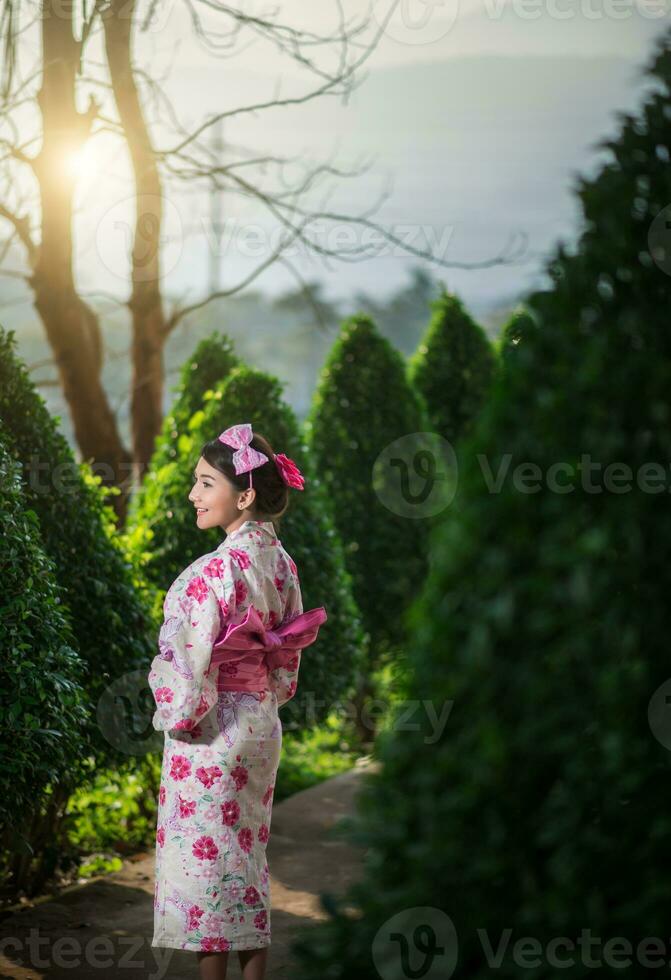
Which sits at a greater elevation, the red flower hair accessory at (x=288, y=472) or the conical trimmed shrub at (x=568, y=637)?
the red flower hair accessory at (x=288, y=472)

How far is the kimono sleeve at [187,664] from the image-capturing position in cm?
336

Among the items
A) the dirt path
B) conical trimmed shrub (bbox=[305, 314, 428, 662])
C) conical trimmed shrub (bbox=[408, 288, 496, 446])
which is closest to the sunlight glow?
conical trimmed shrub (bbox=[305, 314, 428, 662])

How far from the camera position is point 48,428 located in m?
4.64

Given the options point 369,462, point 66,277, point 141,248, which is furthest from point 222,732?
point 141,248

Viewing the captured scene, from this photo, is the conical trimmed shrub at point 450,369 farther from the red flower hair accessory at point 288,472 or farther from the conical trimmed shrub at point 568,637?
the conical trimmed shrub at point 568,637

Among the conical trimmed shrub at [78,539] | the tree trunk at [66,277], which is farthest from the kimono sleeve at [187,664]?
the tree trunk at [66,277]

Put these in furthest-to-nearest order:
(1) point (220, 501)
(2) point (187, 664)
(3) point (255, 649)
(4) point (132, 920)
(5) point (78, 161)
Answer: (5) point (78, 161)
(4) point (132, 920)
(1) point (220, 501)
(3) point (255, 649)
(2) point (187, 664)

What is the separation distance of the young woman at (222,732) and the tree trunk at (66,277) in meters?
3.78

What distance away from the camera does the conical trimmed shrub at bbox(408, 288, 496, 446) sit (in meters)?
10.3

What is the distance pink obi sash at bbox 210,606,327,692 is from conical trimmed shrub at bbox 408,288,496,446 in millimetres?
6725

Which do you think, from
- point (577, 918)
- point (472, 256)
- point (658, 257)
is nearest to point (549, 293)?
point (658, 257)

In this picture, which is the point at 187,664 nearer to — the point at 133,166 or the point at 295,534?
the point at 295,534

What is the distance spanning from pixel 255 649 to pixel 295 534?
2.65 meters

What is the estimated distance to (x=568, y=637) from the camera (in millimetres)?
2053
